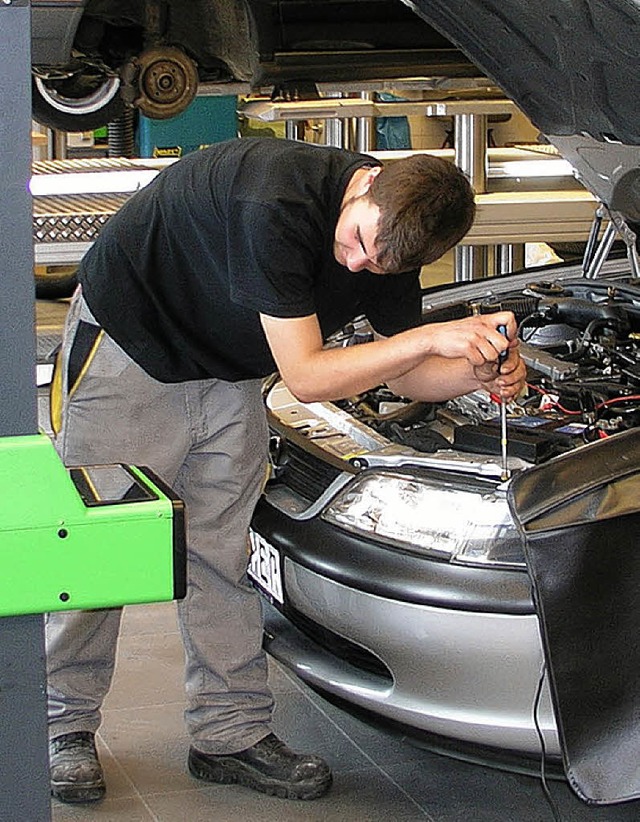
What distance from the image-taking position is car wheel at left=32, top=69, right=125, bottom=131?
5.51 metres

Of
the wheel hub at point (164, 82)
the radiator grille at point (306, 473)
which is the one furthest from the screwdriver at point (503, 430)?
the wheel hub at point (164, 82)

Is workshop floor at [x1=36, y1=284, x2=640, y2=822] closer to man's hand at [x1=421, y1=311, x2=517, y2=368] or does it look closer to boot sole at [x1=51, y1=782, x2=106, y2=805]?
boot sole at [x1=51, y1=782, x2=106, y2=805]

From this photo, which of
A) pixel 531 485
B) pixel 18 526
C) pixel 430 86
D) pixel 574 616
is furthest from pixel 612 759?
pixel 430 86

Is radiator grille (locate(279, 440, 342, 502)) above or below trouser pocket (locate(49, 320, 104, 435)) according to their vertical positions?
below

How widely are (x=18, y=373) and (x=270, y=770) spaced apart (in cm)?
161

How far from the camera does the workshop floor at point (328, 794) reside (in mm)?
2654

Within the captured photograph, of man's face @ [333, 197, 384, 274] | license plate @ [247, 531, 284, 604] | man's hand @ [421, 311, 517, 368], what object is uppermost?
man's face @ [333, 197, 384, 274]

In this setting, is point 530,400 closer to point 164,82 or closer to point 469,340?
point 469,340

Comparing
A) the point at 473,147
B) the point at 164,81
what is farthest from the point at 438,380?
the point at 473,147

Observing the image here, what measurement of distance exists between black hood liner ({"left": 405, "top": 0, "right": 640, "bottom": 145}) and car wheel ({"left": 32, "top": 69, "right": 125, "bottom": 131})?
10.8 ft

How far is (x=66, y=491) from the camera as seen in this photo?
1.34 metres

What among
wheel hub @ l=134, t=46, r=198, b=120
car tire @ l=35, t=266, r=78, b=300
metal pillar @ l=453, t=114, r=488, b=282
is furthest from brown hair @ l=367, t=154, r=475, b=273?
car tire @ l=35, t=266, r=78, b=300

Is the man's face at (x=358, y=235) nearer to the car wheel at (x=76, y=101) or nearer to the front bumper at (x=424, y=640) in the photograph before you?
the front bumper at (x=424, y=640)

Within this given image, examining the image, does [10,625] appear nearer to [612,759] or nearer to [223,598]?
[612,759]
